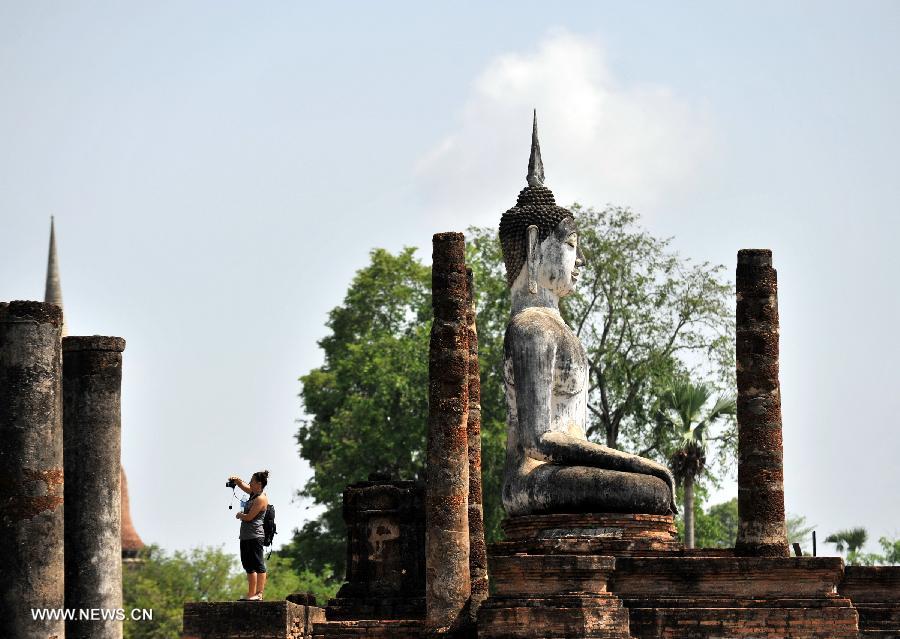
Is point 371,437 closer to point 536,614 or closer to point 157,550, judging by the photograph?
point 157,550

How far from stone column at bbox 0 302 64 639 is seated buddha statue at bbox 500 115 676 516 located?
5113 mm

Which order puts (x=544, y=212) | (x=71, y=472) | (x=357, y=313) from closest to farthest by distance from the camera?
(x=71, y=472), (x=544, y=212), (x=357, y=313)

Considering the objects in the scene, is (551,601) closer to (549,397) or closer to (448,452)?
(448,452)

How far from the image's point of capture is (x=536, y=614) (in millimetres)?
18297

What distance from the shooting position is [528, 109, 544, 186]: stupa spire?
896 inches

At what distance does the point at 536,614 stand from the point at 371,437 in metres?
27.3

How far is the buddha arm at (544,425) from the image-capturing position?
20.8 m

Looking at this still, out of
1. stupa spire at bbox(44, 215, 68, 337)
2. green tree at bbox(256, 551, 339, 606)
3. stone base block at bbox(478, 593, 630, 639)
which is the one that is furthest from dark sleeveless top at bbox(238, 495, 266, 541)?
stupa spire at bbox(44, 215, 68, 337)

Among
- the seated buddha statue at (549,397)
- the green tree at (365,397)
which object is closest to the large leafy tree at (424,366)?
the green tree at (365,397)

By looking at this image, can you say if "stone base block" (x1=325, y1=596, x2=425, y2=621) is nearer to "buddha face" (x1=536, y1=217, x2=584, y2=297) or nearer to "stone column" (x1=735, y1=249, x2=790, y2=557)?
"buddha face" (x1=536, y1=217, x2=584, y2=297)

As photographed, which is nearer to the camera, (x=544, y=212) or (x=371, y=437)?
(x=544, y=212)

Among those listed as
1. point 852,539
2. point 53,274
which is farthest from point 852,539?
point 53,274

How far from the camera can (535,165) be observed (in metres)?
22.9

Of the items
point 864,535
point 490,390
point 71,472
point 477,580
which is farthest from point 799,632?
point 864,535
